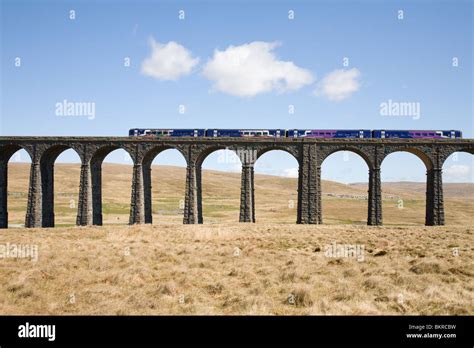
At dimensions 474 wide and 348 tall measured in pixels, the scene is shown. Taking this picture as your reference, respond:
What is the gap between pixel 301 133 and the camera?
44156 mm

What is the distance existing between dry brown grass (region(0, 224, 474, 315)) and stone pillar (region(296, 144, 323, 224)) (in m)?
17.7

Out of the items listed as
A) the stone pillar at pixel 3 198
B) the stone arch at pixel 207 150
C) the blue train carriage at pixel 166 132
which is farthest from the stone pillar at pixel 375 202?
the stone pillar at pixel 3 198

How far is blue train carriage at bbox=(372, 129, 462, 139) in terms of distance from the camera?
43125 millimetres

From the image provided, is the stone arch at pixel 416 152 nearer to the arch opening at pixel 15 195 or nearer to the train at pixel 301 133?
the train at pixel 301 133

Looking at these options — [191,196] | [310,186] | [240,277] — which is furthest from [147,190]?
[240,277]

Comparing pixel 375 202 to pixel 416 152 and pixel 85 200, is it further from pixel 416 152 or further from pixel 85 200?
pixel 85 200

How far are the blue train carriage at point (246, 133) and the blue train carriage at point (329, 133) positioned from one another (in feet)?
4.89

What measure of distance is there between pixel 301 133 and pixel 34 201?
33.2 meters

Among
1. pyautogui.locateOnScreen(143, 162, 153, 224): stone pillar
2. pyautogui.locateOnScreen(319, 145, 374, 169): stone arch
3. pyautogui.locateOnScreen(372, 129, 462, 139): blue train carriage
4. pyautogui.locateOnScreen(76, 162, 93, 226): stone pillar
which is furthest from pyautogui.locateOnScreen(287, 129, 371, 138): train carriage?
pyautogui.locateOnScreen(76, 162, 93, 226): stone pillar

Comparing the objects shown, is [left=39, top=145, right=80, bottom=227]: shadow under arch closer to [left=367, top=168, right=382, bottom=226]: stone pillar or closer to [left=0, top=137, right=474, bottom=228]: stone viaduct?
[left=0, top=137, right=474, bottom=228]: stone viaduct

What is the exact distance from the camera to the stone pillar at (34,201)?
4419cm
